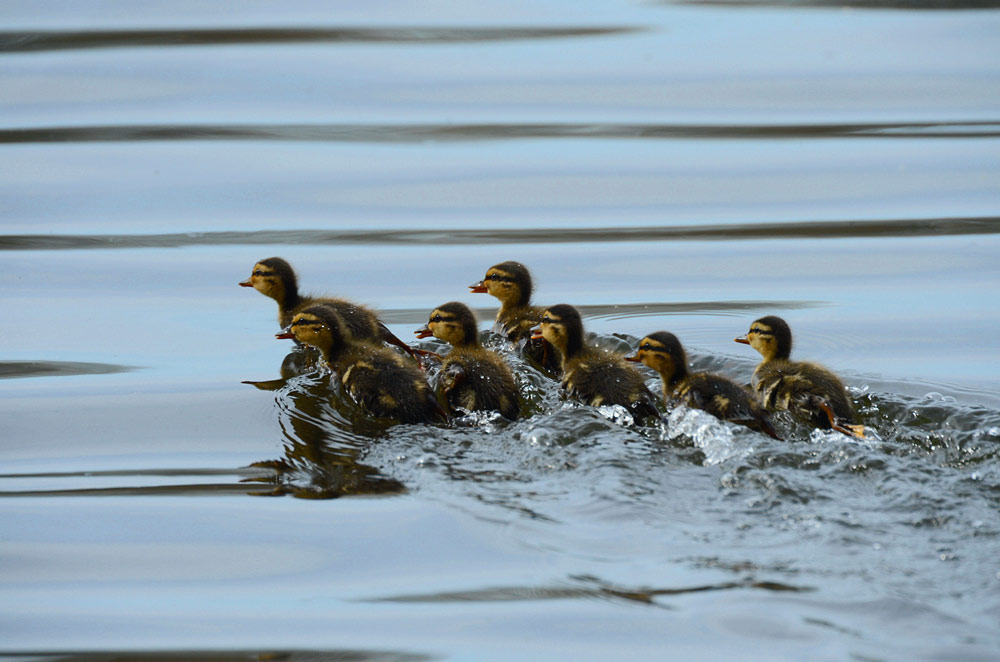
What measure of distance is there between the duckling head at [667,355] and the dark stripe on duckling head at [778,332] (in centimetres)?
35

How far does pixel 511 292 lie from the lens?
6.19 m

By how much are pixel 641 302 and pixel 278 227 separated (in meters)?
2.33

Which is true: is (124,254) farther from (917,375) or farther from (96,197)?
(917,375)

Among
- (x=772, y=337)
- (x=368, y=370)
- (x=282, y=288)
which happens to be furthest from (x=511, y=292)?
(x=772, y=337)

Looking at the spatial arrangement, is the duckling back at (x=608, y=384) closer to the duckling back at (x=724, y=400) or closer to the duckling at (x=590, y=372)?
the duckling at (x=590, y=372)

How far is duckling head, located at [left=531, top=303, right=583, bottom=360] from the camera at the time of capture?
541 cm

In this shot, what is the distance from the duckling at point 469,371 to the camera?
5047 millimetres

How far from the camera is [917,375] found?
222 inches

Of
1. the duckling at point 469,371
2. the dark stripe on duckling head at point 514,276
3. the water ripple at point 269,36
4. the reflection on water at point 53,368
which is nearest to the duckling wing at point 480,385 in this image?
the duckling at point 469,371

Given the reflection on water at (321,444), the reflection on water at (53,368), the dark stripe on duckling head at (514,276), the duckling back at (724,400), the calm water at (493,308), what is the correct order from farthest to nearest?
the dark stripe on duckling head at (514,276), the reflection on water at (53,368), the duckling back at (724,400), the reflection on water at (321,444), the calm water at (493,308)

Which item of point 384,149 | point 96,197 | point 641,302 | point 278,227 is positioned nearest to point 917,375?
point 641,302

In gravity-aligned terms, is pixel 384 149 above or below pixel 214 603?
above

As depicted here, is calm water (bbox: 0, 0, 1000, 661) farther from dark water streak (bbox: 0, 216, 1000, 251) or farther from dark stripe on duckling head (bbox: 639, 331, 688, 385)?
dark stripe on duckling head (bbox: 639, 331, 688, 385)

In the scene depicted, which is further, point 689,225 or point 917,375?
point 689,225
